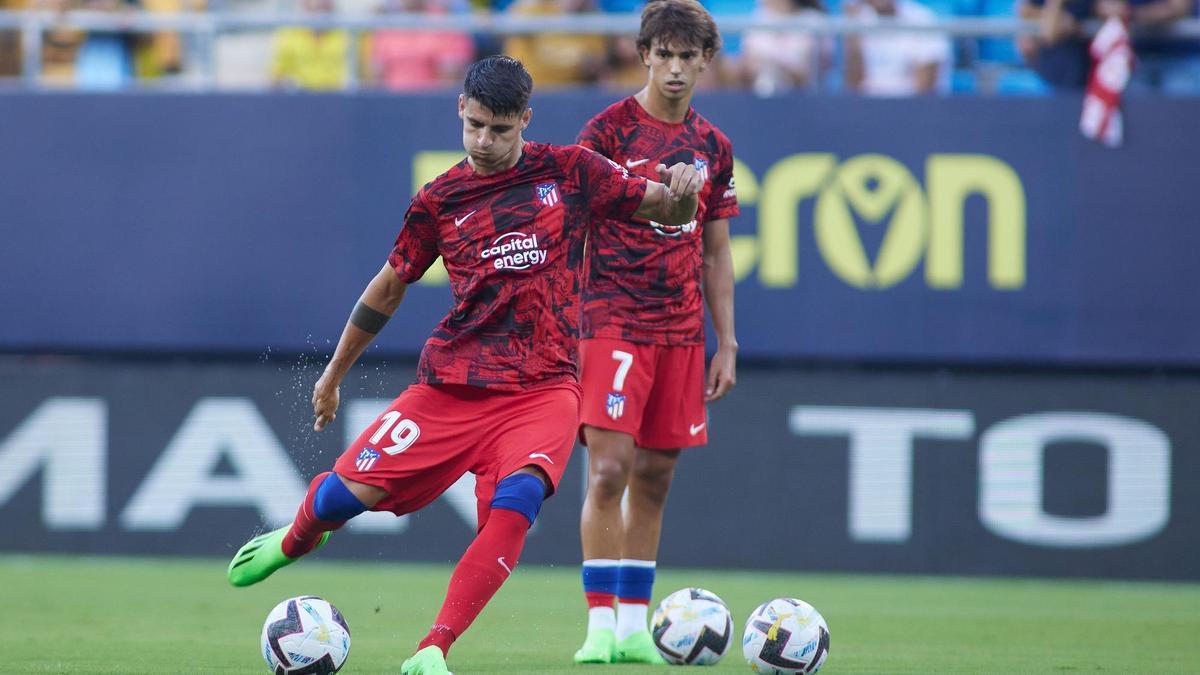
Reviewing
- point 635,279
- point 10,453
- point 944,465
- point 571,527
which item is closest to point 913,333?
point 944,465

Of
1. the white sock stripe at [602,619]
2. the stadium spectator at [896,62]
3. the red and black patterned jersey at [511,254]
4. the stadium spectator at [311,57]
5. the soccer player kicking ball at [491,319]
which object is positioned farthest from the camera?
the stadium spectator at [311,57]

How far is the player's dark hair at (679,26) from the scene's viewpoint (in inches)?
260

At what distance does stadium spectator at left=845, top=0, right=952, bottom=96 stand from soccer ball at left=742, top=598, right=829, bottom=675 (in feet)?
18.9

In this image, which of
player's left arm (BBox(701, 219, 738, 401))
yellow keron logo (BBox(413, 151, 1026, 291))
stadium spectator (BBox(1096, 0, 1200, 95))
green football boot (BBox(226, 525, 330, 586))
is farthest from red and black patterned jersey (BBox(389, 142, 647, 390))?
stadium spectator (BBox(1096, 0, 1200, 95))

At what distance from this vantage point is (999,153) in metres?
10.7

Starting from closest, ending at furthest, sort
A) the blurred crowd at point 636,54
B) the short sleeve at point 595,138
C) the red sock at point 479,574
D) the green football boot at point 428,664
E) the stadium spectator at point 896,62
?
the green football boot at point 428,664 < the red sock at point 479,574 < the short sleeve at point 595,138 < the blurred crowd at point 636,54 < the stadium spectator at point 896,62

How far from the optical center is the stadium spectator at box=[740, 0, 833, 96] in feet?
36.5

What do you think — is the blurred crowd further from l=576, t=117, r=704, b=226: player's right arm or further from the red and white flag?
l=576, t=117, r=704, b=226: player's right arm

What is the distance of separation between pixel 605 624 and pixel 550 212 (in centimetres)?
173

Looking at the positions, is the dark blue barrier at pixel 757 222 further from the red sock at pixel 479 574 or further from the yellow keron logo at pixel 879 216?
the red sock at pixel 479 574

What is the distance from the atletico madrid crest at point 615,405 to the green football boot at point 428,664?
5.52 feet

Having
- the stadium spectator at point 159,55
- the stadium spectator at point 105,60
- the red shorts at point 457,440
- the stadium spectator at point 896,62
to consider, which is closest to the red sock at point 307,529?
the red shorts at point 457,440

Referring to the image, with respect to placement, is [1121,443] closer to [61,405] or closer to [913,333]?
[913,333]

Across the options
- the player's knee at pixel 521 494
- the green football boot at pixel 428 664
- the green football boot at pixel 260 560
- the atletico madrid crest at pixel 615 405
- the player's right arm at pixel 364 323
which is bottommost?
the green football boot at pixel 428 664
